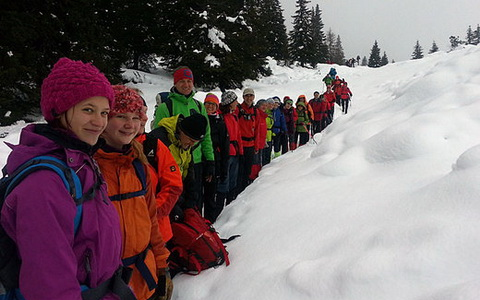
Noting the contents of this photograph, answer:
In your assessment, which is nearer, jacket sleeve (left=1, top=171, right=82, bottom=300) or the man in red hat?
jacket sleeve (left=1, top=171, right=82, bottom=300)

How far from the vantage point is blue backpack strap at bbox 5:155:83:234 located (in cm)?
115

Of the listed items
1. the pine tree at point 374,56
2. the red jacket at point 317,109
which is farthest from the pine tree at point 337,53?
the red jacket at point 317,109

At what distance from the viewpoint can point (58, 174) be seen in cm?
121

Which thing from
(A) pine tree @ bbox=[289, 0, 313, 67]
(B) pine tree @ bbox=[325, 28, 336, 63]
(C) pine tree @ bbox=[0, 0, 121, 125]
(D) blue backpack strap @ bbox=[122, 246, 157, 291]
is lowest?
(D) blue backpack strap @ bbox=[122, 246, 157, 291]

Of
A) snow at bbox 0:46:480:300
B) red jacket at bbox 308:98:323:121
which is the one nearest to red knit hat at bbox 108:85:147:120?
snow at bbox 0:46:480:300

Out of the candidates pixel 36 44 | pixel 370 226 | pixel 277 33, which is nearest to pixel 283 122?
pixel 370 226

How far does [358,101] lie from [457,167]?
1728cm

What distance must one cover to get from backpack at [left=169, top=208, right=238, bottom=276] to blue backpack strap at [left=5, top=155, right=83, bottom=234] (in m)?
1.72

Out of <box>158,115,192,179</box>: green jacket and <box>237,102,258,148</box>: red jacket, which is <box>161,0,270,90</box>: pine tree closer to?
<box>237,102,258,148</box>: red jacket

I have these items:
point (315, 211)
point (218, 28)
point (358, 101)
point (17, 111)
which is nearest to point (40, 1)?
point (17, 111)

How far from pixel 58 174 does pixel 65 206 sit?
0.14m

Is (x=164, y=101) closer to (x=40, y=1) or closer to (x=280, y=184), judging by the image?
(x=280, y=184)

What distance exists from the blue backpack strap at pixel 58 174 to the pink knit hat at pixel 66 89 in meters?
0.24

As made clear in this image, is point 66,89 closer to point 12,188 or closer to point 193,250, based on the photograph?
point 12,188
